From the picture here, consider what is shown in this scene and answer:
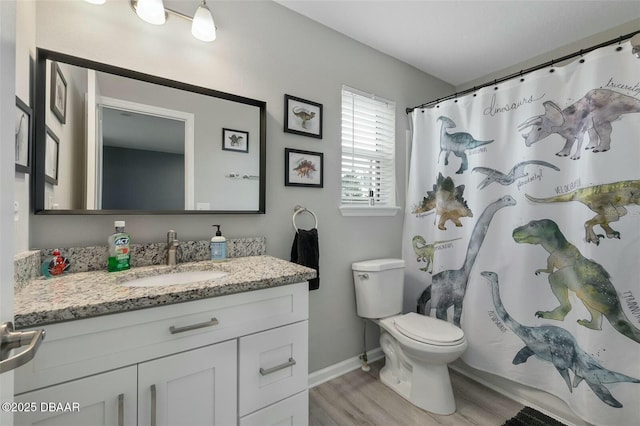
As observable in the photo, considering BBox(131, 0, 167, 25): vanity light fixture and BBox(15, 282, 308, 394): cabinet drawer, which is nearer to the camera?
BBox(15, 282, 308, 394): cabinet drawer

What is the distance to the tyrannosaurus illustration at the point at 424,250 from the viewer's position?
2.15 m

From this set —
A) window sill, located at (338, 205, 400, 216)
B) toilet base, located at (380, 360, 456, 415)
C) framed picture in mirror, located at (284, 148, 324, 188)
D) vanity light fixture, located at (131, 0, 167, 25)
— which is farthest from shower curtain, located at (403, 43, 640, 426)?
vanity light fixture, located at (131, 0, 167, 25)

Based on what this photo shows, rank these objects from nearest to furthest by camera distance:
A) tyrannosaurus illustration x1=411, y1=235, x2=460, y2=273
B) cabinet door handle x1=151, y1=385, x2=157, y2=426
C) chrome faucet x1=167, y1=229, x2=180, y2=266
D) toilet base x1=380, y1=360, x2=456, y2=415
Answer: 1. cabinet door handle x1=151, y1=385, x2=157, y2=426
2. chrome faucet x1=167, y1=229, x2=180, y2=266
3. toilet base x1=380, y1=360, x2=456, y2=415
4. tyrannosaurus illustration x1=411, y1=235, x2=460, y2=273

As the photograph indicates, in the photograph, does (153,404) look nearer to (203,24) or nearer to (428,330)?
(428,330)

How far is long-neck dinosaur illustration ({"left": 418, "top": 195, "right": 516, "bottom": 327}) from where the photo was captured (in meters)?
1.82

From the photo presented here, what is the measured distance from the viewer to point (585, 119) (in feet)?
4.80

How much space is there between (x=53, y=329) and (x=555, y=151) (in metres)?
2.34

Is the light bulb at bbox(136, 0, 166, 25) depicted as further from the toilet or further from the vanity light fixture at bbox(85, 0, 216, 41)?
the toilet

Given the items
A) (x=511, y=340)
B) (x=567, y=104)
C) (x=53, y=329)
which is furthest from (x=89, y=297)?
(x=567, y=104)

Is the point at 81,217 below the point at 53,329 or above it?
above

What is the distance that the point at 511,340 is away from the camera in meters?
1.70

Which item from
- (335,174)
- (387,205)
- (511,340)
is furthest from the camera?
(387,205)

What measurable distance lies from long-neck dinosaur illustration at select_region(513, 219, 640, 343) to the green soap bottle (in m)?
2.14

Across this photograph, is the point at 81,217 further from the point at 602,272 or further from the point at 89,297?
the point at 602,272
